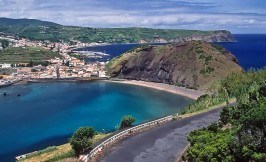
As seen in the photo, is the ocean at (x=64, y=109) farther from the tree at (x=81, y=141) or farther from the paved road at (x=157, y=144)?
the paved road at (x=157, y=144)

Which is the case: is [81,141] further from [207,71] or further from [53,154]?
[207,71]

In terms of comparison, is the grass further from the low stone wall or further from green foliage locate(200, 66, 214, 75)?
green foliage locate(200, 66, 214, 75)

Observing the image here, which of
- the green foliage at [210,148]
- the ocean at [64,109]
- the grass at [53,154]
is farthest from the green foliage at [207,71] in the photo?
the green foliage at [210,148]

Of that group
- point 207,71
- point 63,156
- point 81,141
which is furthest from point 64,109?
point 81,141

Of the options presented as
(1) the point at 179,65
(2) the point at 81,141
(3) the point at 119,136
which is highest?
(1) the point at 179,65

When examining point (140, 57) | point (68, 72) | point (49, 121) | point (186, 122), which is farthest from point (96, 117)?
point (68, 72)
